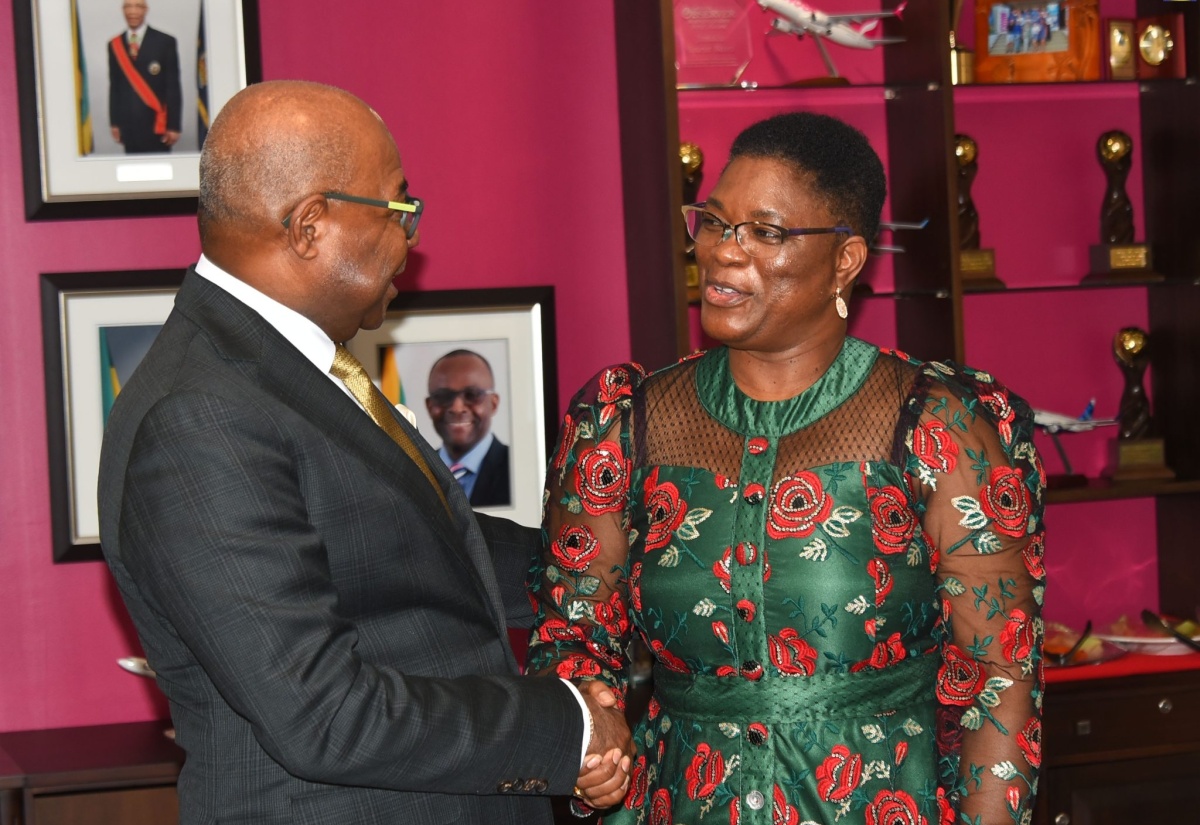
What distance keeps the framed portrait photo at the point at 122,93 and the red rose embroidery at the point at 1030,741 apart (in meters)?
2.21

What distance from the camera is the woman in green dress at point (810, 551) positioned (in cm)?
178

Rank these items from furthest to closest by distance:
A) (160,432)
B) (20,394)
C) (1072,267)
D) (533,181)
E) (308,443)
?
(1072,267) < (533,181) < (20,394) < (308,443) < (160,432)

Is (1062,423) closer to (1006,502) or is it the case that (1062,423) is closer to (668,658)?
(1006,502)

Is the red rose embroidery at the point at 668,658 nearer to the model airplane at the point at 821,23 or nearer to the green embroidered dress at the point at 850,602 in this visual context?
the green embroidered dress at the point at 850,602

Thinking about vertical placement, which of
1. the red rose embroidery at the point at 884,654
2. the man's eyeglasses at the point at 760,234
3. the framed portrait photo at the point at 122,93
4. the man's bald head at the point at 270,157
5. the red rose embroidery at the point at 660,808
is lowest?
the red rose embroidery at the point at 660,808

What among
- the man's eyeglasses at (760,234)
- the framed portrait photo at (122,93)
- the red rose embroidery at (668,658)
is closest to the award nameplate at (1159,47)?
the man's eyeglasses at (760,234)

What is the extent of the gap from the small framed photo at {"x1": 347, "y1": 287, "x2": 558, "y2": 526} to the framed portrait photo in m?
0.60

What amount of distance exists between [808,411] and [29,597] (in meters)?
2.09

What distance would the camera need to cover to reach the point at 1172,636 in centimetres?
338

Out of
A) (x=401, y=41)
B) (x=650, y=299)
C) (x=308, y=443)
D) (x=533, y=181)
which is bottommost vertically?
(x=308, y=443)

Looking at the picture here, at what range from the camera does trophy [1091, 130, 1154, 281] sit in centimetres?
344

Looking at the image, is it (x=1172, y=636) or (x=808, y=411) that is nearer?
(x=808, y=411)

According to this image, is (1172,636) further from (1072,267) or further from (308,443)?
(308,443)

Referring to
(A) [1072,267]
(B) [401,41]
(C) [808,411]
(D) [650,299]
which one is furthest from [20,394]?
(A) [1072,267]
